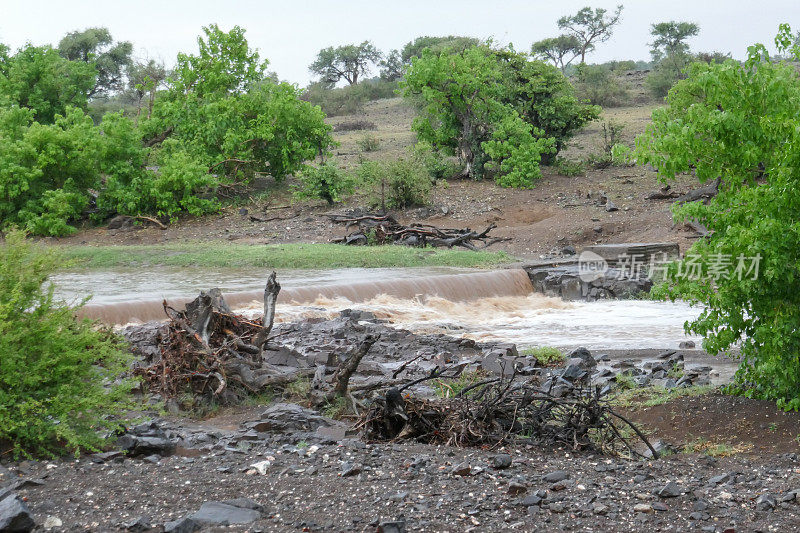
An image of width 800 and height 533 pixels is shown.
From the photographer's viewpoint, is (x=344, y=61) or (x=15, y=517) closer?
(x=15, y=517)

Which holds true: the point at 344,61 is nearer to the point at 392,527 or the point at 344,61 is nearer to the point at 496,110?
the point at 496,110

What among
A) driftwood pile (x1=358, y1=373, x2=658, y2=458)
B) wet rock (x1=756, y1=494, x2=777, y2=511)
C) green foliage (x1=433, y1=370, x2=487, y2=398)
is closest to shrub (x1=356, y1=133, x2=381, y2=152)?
green foliage (x1=433, y1=370, x2=487, y2=398)

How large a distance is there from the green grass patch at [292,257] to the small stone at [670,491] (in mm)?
12984

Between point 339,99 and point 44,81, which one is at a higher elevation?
point 339,99

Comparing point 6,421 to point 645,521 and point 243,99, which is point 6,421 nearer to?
point 645,521

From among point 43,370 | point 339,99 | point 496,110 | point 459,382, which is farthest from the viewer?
point 339,99

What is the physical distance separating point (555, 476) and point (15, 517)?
2772 mm

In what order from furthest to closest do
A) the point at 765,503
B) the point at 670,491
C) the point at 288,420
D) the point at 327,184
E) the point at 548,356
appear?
the point at 327,184
the point at 548,356
the point at 288,420
the point at 670,491
the point at 765,503

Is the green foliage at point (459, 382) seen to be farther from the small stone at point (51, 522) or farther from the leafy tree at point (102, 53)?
the leafy tree at point (102, 53)

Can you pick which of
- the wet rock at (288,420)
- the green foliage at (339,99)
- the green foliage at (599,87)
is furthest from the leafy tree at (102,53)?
the wet rock at (288,420)

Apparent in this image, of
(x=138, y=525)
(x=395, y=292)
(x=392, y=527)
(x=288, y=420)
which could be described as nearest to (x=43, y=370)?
(x=138, y=525)

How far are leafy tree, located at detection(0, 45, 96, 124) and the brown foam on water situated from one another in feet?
59.3

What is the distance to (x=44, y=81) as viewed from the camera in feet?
93.9

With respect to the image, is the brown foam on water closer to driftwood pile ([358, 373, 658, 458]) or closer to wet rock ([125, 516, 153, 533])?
driftwood pile ([358, 373, 658, 458])
